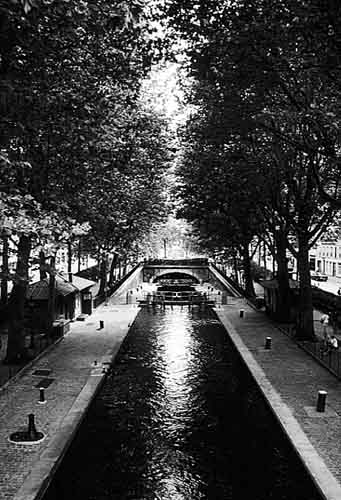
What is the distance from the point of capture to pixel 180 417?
2033cm

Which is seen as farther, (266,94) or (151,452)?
(266,94)

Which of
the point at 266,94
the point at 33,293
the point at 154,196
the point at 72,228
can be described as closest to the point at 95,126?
A: the point at 72,228

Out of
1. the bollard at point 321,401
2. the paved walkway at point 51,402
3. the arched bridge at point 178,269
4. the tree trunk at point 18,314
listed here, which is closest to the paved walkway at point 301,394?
the bollard at point 321,401

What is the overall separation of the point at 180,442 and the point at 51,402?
17.7 ft

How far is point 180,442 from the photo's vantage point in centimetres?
1780

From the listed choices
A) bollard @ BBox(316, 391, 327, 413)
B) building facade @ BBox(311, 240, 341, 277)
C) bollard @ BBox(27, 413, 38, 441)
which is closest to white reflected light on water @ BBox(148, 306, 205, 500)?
bollard @ BBox(27, 413, 38, 441)

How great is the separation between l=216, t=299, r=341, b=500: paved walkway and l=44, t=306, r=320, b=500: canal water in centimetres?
44

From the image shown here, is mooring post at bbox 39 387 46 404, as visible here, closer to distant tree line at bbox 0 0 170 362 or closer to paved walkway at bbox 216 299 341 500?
distant tree line at bbox 0 0 170 362

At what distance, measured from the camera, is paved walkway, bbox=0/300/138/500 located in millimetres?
14367

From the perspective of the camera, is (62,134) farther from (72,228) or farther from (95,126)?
(72,228)

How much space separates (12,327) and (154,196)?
84.7ft

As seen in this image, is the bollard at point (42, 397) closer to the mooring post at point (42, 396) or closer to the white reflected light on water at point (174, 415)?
the mooring post at point (42, 396)

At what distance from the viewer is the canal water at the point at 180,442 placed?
14523mm

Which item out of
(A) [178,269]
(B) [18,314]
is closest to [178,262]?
(A) [178,269]
